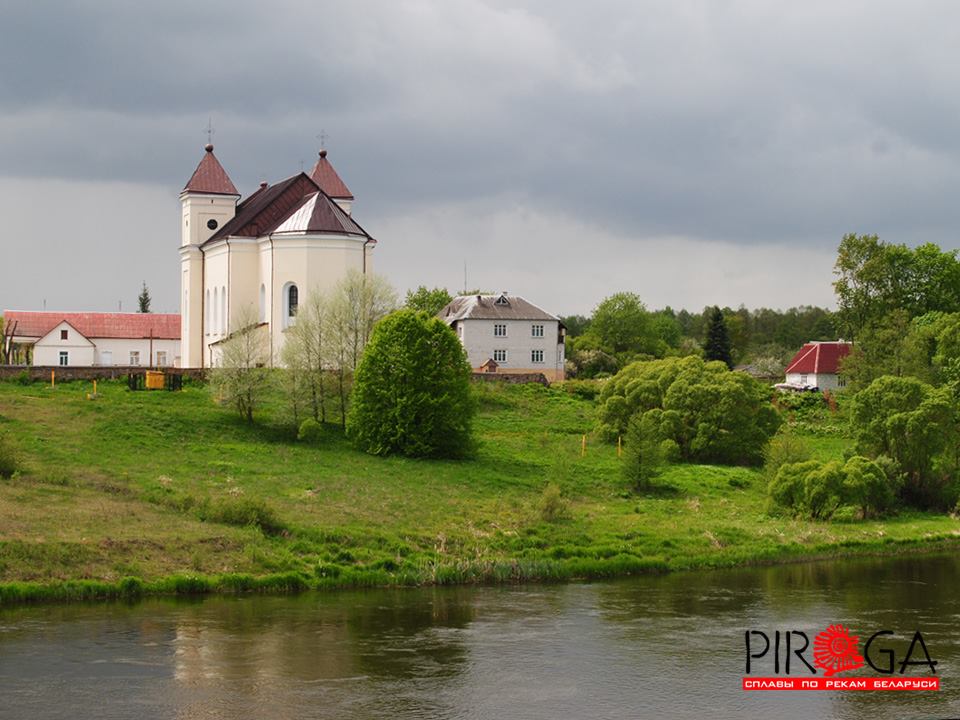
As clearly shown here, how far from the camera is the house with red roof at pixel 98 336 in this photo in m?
87.3

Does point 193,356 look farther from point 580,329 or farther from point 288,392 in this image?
point 580,329

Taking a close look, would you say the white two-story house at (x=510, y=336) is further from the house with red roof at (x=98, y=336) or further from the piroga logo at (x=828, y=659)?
the piroga logo at (x=828, y=659)

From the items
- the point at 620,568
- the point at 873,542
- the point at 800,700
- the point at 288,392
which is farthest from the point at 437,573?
the point at 288,392

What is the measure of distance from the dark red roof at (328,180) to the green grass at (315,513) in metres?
23.9

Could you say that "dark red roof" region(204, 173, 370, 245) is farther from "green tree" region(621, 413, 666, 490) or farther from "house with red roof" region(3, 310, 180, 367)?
"green tree" region(621, 413, 666, 490)

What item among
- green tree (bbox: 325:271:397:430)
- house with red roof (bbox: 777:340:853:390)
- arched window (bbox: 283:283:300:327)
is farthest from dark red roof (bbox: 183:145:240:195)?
house with red roof (bbox: 777:340:853:390)

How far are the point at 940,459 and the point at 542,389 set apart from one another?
22047 mm

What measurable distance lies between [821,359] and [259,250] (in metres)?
35.4

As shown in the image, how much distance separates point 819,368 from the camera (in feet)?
266

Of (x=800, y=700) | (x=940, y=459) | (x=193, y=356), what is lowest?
(x=800, y=700)

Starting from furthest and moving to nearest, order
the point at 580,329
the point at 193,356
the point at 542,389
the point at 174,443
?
1. the point at 580,329
2. the point at 193,356
3. the point at 542,389
4. the point at 174,443

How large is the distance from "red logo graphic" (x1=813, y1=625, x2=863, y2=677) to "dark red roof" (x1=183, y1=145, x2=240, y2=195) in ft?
177

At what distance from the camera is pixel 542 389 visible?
65.9 m

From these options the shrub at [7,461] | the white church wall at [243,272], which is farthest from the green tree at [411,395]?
the white church wall at [243,272]
